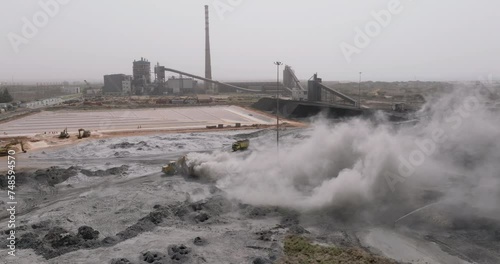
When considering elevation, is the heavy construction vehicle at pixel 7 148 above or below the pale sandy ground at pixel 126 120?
below

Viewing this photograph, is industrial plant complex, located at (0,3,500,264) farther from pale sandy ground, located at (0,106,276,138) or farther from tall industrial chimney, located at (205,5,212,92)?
tall industrial chimney, located at (205,5,212,92)

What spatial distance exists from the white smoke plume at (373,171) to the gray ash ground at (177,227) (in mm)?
1622

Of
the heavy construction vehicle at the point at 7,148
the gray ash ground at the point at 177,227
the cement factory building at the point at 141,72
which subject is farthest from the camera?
the cement factory building at the point at 141,72

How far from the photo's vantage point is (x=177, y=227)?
72.4 feet

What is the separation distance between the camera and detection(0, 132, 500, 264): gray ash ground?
18.4 meters

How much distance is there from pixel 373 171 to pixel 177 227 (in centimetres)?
1295

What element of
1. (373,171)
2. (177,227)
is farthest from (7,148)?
(373,171)

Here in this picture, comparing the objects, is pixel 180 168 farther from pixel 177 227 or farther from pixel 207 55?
pixel 207 55

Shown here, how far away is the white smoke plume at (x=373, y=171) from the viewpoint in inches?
965

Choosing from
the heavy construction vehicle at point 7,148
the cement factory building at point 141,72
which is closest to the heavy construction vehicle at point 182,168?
the heavy construction vehicle at point 7,148

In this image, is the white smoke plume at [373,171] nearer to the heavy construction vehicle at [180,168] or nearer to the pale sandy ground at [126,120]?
the heavy construction vehicle at [180,168]

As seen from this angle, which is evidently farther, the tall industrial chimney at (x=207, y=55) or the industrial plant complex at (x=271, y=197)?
the tall industrial chimney at (x=207, y=55)

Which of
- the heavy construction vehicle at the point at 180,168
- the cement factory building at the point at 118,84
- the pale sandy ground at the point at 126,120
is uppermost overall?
the cement factory building at the point at 118,84

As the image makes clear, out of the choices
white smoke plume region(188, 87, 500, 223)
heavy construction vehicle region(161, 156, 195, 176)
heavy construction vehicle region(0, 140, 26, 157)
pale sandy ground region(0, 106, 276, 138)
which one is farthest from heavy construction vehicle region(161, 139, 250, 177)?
pale sandy ground region(0, 106, 276, 138)
